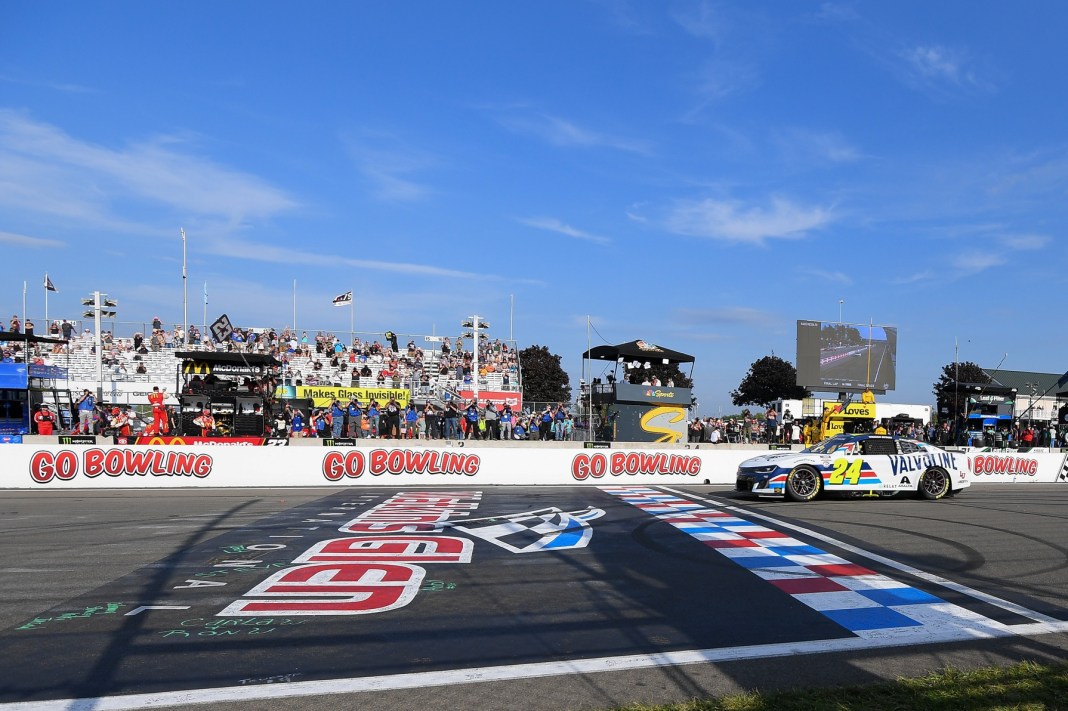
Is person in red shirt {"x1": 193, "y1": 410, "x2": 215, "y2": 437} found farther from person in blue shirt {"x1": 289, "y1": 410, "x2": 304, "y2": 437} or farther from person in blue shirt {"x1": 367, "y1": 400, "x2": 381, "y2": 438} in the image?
person in blue shirt {"x1": 367, "y1": 400, "x2": 381, "y2": 438}

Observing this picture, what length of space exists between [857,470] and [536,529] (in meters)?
7.90

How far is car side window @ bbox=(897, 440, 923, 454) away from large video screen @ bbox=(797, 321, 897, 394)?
16904 millimetres

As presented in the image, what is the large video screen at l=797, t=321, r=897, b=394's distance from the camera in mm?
33281

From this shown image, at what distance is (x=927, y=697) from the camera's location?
15.8ft

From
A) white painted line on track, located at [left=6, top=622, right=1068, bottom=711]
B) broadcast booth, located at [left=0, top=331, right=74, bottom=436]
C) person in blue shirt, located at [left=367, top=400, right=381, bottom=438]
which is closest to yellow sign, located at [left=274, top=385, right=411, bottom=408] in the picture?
person in blue shirt, located at [left=367, top=400, right=381, bottom=438]

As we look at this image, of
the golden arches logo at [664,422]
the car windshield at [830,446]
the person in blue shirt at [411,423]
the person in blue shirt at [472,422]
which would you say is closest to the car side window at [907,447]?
the car windshield at [830,446]

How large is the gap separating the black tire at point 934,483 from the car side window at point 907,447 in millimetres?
510

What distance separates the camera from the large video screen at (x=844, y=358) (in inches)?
1310

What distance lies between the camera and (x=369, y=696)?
→ 15.9ft

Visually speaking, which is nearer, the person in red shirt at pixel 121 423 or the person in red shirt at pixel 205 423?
the person in red shirt at pixel 205 423

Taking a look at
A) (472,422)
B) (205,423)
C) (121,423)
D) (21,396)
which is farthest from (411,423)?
(21,396)

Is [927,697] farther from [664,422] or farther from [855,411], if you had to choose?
[855,411]

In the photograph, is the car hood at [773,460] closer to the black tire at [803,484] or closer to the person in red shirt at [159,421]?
the black tire at [803,484]

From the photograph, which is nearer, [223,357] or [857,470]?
[857,470]
